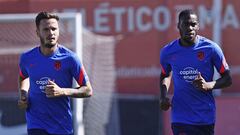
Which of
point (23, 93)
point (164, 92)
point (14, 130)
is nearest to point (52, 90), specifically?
point (23, 93)

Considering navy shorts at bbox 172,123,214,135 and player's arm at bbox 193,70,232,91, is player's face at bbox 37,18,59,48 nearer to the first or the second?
player's arm at bbox 193,70,232,91

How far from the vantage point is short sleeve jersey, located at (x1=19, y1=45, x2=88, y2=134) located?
19.8 feet

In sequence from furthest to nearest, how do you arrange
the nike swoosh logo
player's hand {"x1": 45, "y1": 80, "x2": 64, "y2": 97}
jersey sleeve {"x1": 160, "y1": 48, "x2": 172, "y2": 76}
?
1. the nike swoosh logo
2. jersey sleeve {"x1": 160, "y1": 48, "x2": 172, "y2": 76}
3. player's hand {"x1": 45, "y1": 80, "x2": 64, "y2": 97}

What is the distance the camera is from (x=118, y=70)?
36.2 feet

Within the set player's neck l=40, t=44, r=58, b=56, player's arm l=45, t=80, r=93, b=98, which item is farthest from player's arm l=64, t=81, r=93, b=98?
player's neck l=40, t=44, r=58, b=56

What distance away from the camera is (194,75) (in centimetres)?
616

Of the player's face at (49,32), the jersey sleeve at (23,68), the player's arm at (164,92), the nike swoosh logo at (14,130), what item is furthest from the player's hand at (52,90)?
the nike swoosh logo at (14,130)

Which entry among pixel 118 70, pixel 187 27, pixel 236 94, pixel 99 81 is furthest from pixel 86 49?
pixel 187 27

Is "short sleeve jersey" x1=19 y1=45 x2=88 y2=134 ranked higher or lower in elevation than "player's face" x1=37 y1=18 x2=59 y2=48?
lower

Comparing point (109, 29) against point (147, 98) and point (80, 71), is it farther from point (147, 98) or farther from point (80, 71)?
point (80, 71)

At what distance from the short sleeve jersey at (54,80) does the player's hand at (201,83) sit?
88cm

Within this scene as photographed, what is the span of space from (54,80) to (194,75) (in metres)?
1.12

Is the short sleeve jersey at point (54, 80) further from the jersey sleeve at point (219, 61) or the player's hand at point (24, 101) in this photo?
the jersey sleeve at point (219, 61)

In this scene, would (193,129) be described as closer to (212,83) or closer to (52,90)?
(212,83)
